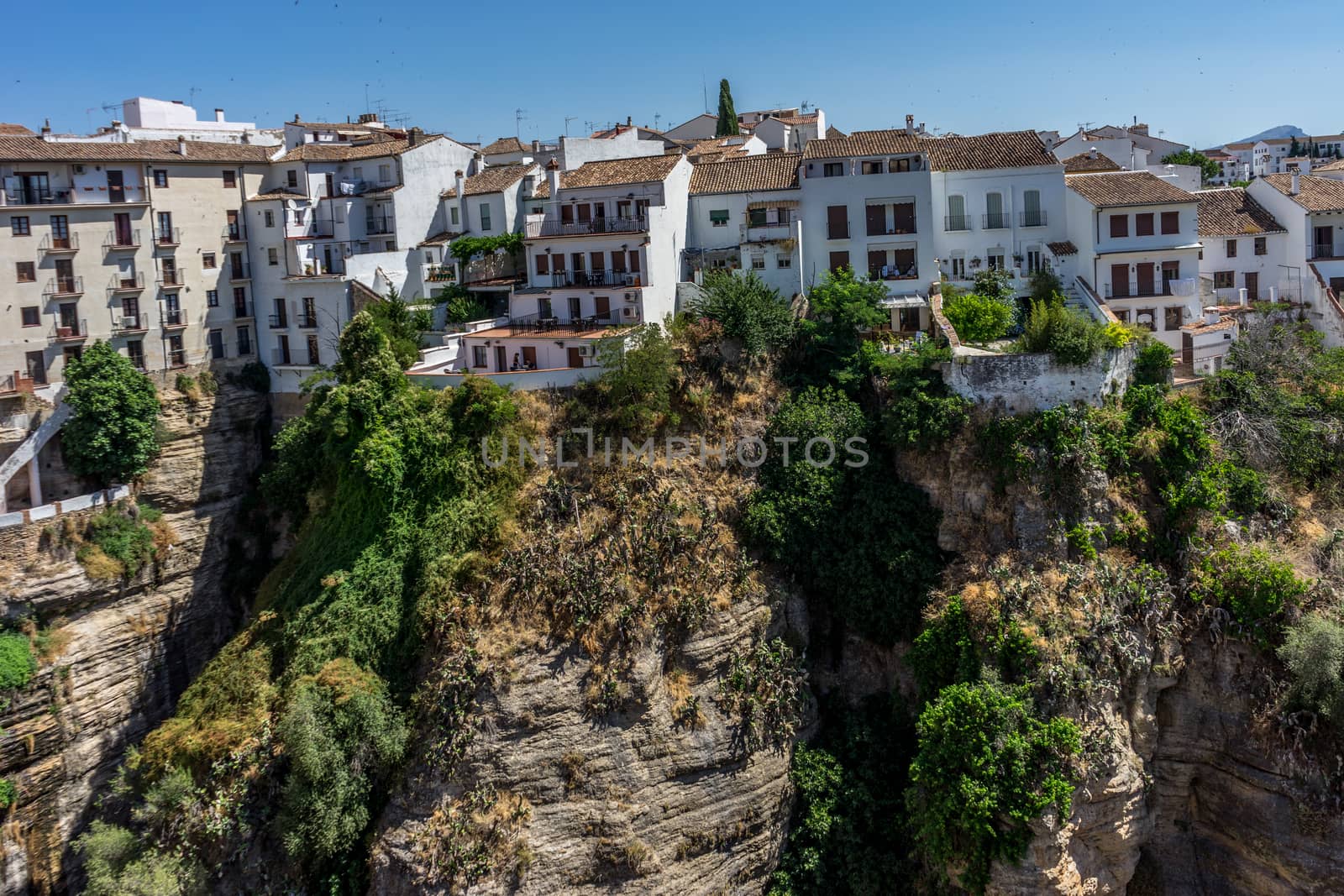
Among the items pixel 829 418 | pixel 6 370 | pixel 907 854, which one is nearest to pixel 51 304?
pixel 6 370

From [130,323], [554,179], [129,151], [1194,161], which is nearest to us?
[130,323]

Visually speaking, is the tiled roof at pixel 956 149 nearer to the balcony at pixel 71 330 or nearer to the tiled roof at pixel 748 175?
the tiled roof at pixel 748 175

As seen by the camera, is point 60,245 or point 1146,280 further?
point 60,245

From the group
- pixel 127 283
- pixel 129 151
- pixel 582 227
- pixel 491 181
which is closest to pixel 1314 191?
pixel 582 227

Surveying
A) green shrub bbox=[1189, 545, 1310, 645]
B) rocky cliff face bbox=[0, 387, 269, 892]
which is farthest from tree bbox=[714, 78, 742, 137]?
green shrub bbox=[1189, 545, 1310, 645]

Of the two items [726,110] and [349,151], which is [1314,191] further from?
[349,151]
